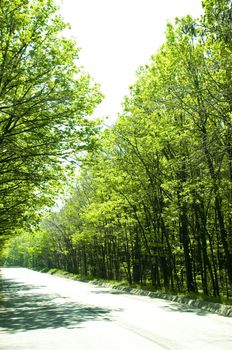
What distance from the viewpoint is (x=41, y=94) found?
1481cm

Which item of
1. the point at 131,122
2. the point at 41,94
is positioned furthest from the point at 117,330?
the point at 131,122

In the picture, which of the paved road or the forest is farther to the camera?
the forest

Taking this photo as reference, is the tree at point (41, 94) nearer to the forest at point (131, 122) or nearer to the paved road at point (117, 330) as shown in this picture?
the forest at point (131, 122)

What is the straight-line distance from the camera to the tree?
14227 millimetres

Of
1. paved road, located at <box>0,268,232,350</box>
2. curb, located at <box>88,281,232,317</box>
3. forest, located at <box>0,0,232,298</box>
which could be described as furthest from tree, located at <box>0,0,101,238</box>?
curb, located at <box>88,281,232,317</box>

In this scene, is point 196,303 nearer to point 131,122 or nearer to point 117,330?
point 117,330

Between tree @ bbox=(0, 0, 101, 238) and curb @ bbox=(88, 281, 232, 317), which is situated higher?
tree @ bbox=(0, 0, 101, 238)

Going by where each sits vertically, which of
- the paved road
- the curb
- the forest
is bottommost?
the paved road

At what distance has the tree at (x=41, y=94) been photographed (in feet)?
46.7

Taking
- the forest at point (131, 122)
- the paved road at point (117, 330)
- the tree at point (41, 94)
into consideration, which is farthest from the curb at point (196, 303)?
the tree at point (41, 94)

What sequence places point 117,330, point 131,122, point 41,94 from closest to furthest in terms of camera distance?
point 117,330 < point 41,94 < point 131,122

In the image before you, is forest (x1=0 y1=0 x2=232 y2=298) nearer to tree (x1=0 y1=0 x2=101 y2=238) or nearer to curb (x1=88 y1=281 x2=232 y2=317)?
tree (x1=0 y1=0 x2=101 y2=238)

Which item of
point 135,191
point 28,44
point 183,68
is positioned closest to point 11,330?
point 28,44

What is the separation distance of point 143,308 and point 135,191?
12.6 metres
